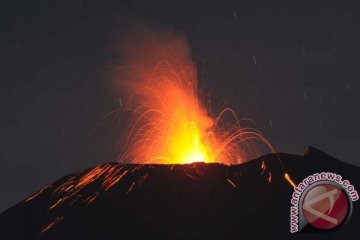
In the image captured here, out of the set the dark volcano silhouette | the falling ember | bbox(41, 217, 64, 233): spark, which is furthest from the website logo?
bbox(41, 217, 64, 233): spark

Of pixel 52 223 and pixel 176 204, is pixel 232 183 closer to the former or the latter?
pixel 176 204

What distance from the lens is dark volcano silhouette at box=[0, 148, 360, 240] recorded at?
78.7 m

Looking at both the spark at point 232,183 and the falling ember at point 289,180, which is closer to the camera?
the falling ember at point 289,180

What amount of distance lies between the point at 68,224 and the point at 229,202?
17.9 meters

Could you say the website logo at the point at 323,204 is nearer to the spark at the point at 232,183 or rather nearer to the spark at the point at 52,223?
the spark at the point at 232,183

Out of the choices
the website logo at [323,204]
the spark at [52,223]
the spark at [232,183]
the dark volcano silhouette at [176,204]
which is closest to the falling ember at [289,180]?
the dark volcano silhouette at [176,204]

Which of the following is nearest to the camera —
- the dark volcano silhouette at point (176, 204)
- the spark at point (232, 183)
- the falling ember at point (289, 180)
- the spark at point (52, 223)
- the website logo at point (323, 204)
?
the website logo at point (323, 204)

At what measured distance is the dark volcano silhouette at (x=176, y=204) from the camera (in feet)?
258

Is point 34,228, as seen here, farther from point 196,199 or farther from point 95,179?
point 196,199

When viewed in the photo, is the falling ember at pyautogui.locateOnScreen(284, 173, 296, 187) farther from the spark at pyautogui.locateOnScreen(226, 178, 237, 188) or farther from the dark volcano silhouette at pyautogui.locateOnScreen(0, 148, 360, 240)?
the spark at pyautogui.locateOnScreen(226, 178, 237, 188)

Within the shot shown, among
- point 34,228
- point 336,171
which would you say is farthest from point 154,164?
point 336,171

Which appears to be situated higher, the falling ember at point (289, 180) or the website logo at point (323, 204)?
the website logo at point (323, 204)

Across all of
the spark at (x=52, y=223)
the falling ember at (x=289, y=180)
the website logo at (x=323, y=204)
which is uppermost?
the website logo at (x=323, y=204)

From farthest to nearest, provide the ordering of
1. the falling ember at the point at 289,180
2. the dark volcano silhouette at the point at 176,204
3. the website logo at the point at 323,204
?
the falling ember at the point at 289,180, the dark volcano silhouette at the point at 176,204, the website logo at the point at 323,204
